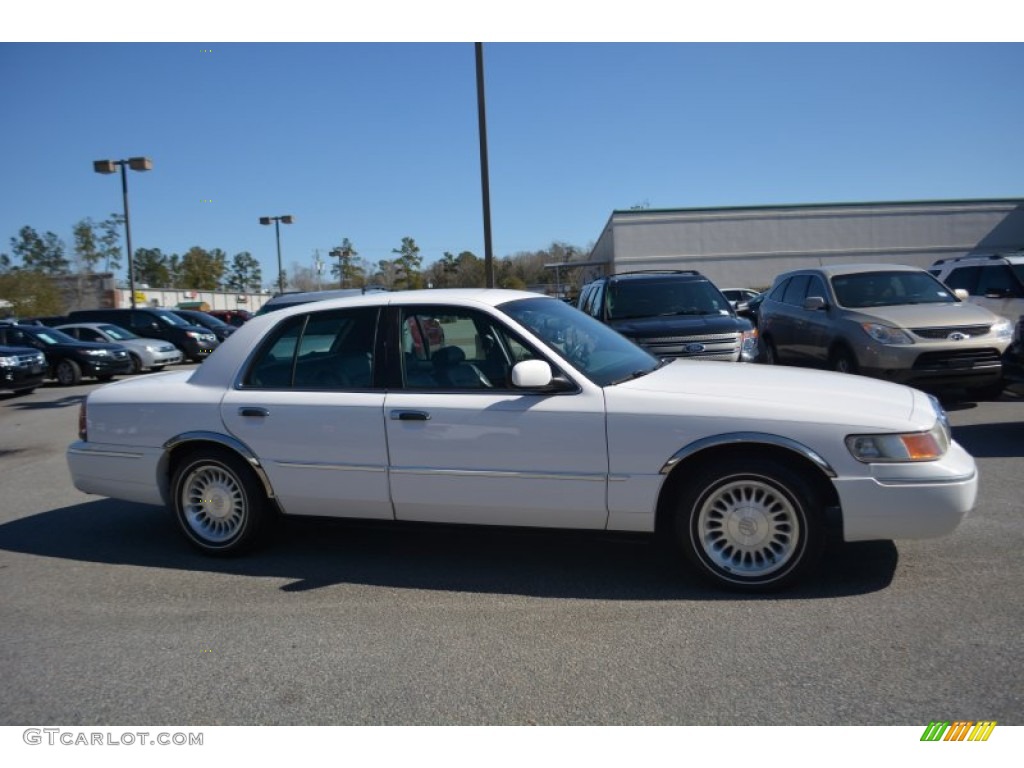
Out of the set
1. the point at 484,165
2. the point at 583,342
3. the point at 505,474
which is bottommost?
the point at 505,474

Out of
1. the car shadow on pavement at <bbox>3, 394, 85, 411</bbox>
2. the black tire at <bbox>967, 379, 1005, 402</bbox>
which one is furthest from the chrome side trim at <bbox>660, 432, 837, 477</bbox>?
the car shadow on pavement at <bbox>3, 394, 85, 411</bbox>

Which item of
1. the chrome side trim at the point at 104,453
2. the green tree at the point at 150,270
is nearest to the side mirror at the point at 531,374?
the chrome side trim at the point at 104,453

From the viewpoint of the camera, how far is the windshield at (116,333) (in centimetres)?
2145

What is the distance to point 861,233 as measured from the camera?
47.1 m

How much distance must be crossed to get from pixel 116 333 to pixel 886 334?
740 inches

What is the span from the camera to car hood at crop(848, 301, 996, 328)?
9672mm

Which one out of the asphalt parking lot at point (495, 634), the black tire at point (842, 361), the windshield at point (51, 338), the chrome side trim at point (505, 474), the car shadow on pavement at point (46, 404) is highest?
the windshield at point (51, 338)

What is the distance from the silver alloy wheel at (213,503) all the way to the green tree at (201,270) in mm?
90244

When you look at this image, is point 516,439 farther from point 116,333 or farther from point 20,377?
point 116,333

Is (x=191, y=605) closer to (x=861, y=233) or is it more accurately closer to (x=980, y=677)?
(x=980, y=677)

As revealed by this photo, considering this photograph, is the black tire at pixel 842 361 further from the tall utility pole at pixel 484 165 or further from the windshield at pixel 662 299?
the tall utility pole at pixel 484 165

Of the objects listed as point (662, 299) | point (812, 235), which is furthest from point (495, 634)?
point (812, 235)

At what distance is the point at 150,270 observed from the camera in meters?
103

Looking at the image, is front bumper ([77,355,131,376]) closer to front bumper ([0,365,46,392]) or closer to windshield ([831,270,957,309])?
front bumper ([0,365,46,392])
